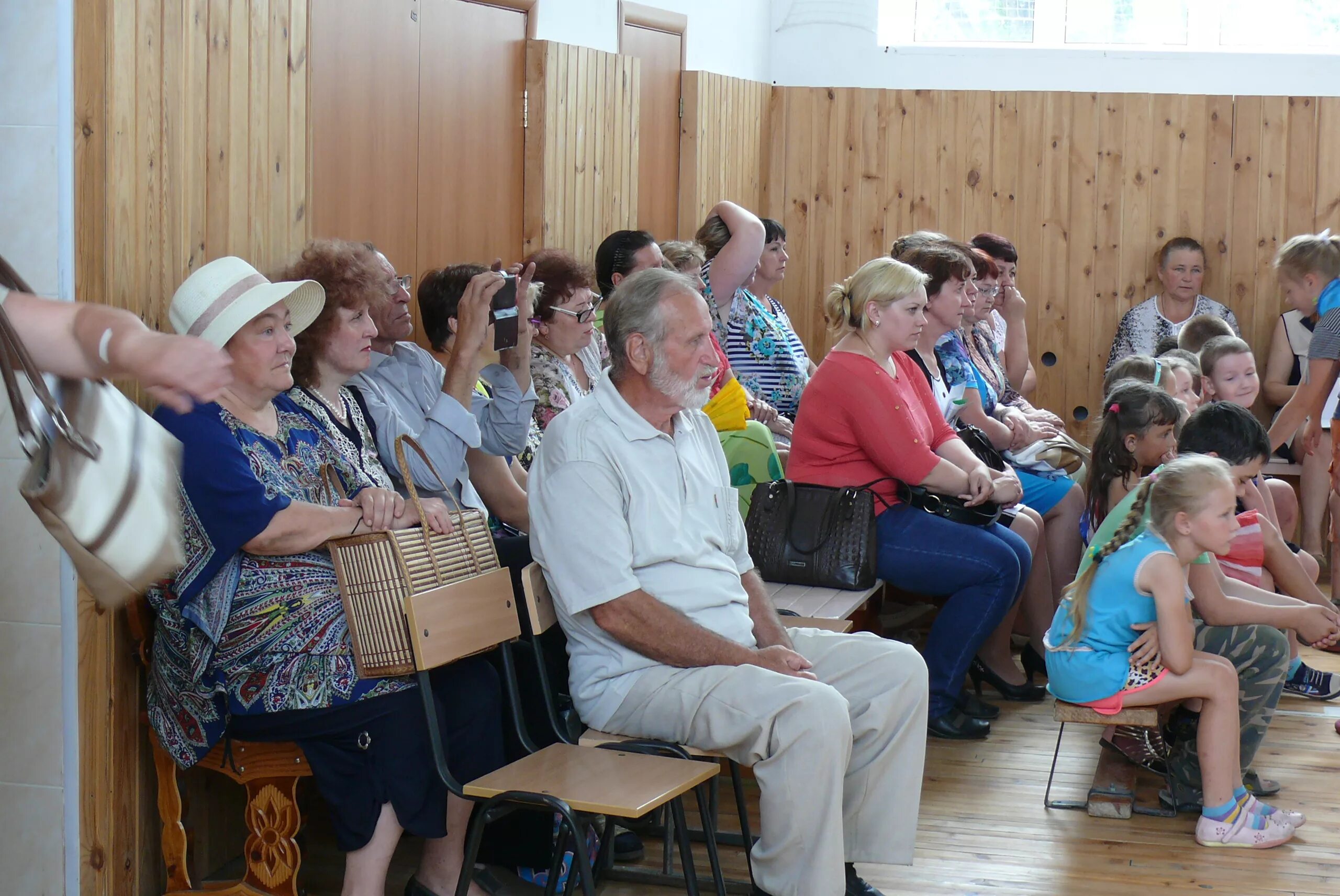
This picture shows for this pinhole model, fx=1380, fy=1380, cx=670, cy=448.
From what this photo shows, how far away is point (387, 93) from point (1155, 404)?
2650 millimetres

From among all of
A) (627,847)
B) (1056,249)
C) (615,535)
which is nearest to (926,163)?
(1056,249)

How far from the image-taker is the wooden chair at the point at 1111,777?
3564mm

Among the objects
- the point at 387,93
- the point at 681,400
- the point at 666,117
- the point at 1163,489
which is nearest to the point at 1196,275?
the point at 666,117

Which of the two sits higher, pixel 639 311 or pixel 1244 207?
pixel 1244 207

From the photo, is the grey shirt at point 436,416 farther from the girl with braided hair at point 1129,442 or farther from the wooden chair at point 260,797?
the girl with braided hair at point 1129,442

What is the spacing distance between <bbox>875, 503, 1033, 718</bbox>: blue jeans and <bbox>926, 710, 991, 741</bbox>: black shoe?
27 mm

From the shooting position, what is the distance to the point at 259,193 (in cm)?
334

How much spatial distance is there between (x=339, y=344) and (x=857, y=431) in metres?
1.83

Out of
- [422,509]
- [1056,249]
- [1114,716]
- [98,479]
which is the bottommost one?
[1114,716]

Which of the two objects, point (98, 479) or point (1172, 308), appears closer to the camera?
point (98, 479)

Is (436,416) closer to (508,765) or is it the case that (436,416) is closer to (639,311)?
(639,311)

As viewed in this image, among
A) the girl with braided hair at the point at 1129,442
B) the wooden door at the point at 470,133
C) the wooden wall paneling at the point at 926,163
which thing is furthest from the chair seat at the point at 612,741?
the wooden wall paneling at the point at 926,163

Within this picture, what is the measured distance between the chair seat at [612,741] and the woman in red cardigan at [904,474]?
1.66m

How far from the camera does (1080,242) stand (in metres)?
7.67
